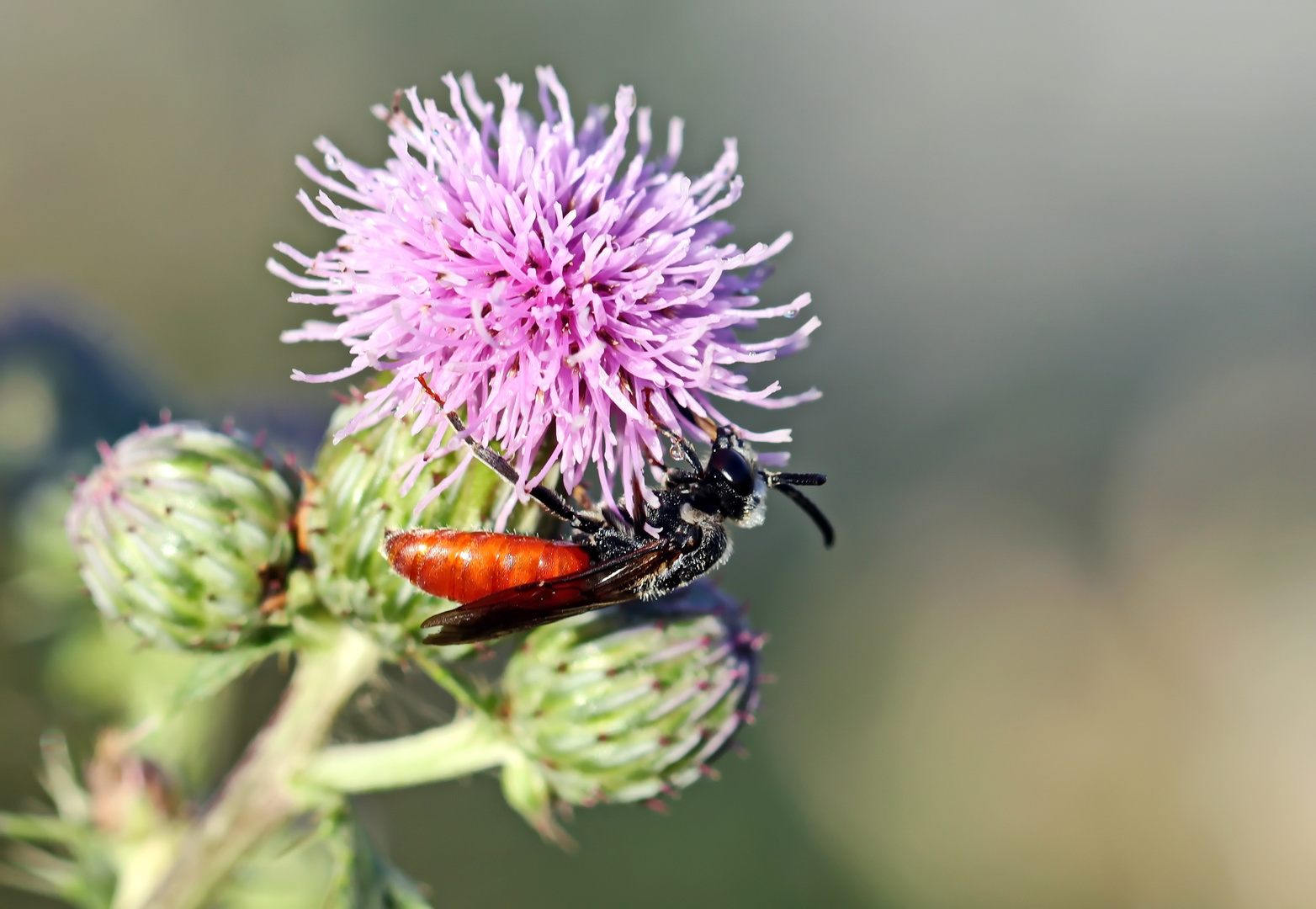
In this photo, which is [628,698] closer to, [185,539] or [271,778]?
[271,778]

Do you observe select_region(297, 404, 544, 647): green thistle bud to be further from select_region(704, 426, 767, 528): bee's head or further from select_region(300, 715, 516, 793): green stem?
select_region(704, 426, 767, 528): bee's head

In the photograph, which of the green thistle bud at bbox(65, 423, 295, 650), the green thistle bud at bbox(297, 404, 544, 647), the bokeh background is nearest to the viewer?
the green thistle bud at bbox(297, 404, 544, 647)

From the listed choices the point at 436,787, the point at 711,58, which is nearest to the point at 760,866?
the point at 436,787

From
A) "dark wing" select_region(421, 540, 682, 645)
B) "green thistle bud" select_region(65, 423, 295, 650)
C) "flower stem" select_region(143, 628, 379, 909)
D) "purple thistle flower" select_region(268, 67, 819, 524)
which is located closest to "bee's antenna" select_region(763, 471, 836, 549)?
"purple thistle flower" select_region(268, 67, 819, 524)

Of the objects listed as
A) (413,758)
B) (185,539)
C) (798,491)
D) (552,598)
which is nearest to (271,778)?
(413,758)

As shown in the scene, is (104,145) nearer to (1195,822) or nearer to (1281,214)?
(1195,822)

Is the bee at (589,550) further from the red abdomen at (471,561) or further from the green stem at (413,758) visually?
the green stem at (413,758)
